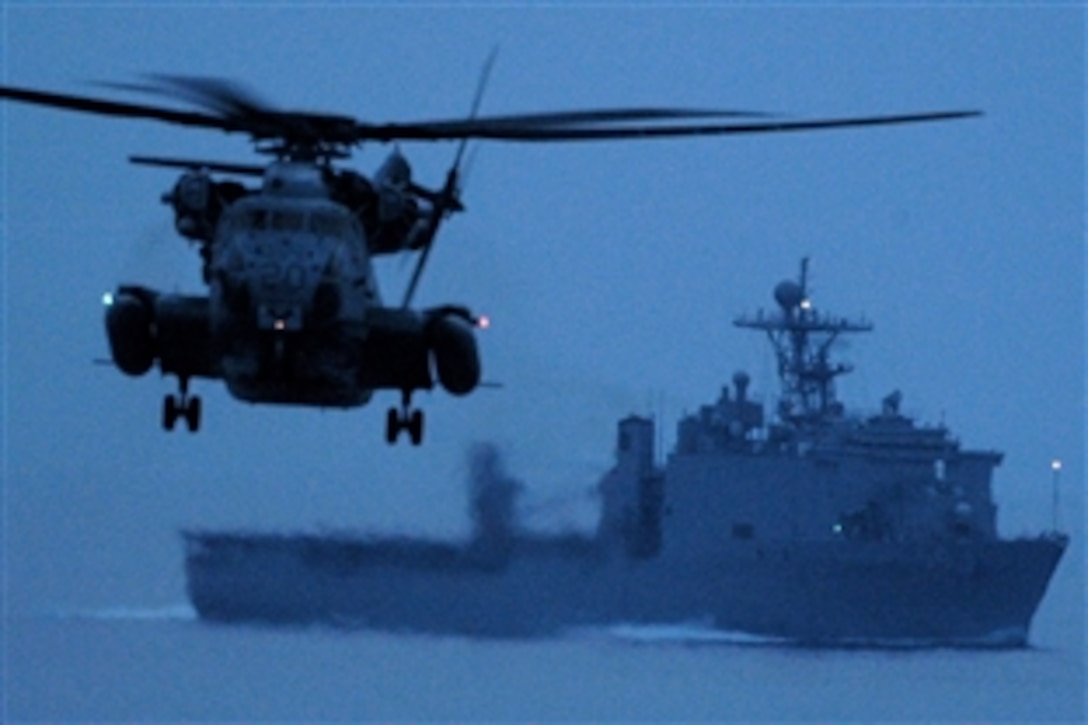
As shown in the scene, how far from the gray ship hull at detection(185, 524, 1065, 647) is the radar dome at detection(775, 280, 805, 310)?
28.3 feet

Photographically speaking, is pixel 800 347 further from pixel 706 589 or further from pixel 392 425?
pixel 392 425

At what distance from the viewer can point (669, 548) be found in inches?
3292

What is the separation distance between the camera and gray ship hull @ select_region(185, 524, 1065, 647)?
7906 centimetres

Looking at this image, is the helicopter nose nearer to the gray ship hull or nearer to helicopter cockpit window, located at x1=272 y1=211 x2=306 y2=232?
helicopter cockpit window, located at x1=272 y1=211 x2=306 y2=232

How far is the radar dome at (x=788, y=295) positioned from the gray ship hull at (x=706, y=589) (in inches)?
340

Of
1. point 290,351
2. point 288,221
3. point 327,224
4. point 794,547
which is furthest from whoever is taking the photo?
point 794,547

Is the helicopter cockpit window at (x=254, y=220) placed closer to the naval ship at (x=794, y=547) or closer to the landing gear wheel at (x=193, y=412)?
the landing gear wheel at (x=193, y=412)

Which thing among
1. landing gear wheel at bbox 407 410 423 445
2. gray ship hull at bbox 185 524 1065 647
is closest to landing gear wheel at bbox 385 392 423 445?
landing gear wheel at bbox 407 410 423 445

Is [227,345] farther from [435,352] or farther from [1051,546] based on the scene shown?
[1051,546]

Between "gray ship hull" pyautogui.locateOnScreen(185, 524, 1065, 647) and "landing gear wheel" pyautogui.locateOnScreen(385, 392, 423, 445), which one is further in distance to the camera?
"gray ship hull" pyautogui.locateOnScreen(185, 524, 1065, 647)

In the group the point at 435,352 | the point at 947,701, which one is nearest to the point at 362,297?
the point at 435,352

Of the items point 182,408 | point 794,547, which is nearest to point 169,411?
point 182,408

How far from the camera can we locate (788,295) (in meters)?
90.3

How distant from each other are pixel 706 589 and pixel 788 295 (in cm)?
984
